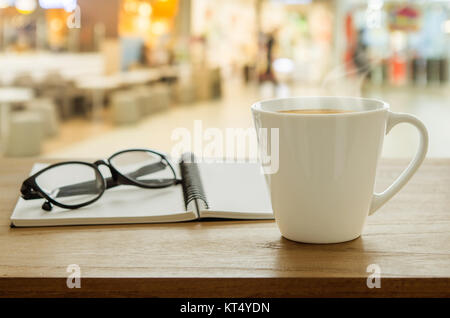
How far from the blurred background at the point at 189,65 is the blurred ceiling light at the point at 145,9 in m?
0.04

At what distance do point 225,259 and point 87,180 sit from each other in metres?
0.31

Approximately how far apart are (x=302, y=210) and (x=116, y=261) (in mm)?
187

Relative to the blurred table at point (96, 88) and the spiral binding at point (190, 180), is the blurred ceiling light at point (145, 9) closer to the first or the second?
the blurred table at point (96, 88)

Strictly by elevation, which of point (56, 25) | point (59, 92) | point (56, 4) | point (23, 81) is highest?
point (56, 4)

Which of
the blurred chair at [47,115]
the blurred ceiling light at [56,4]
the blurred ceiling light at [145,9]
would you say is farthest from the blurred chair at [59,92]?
the blurred ceiling light at [56,4]

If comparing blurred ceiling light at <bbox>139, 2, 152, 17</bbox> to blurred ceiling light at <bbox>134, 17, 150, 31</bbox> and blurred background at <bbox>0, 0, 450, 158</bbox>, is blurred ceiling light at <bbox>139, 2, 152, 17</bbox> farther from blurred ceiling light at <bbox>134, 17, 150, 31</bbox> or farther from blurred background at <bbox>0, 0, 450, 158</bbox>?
blurred ceiling light at <bbox>134, 17, 150, 31</bbox>

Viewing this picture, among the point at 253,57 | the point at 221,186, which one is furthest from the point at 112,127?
the point at 253,57

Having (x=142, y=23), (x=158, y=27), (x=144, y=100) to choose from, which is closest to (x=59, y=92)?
(x=144, y=100)

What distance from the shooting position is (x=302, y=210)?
53 cm

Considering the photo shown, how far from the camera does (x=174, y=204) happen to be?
2.20ft

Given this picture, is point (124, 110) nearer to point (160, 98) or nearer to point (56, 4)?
point (160, 98)

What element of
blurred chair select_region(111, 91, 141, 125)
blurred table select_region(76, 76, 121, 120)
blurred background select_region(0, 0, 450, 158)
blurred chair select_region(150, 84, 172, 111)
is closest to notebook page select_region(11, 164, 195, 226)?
blurred background select_region(0, 0, 450, 158)
